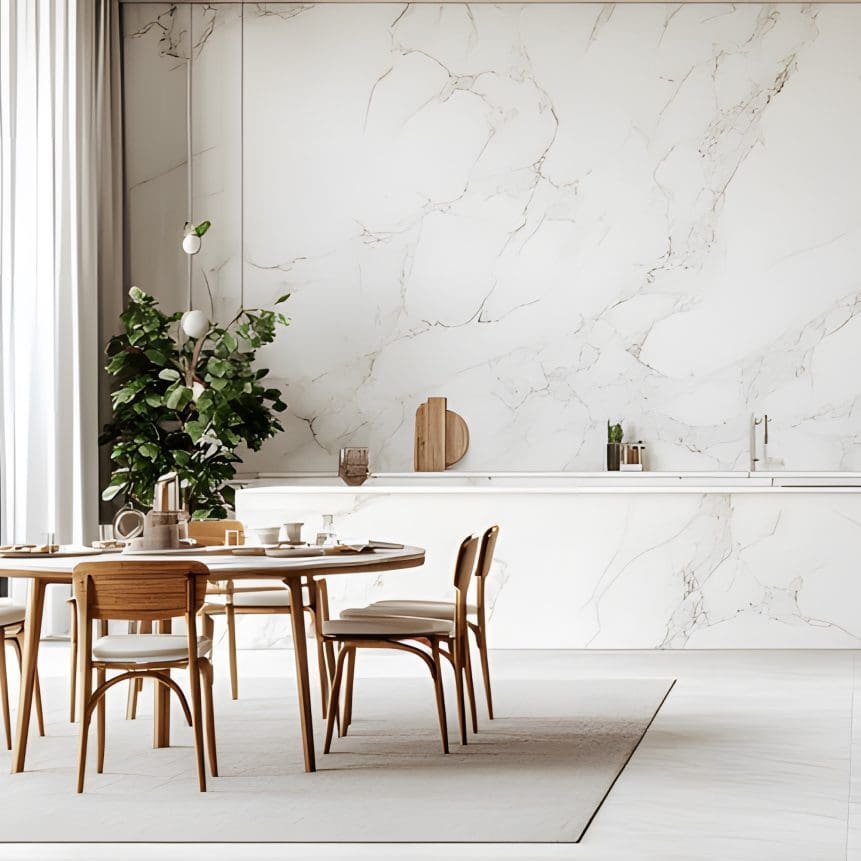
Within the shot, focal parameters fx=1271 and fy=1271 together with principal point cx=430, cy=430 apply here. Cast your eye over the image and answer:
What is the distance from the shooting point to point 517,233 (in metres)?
7.70

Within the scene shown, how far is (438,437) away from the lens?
763 cm

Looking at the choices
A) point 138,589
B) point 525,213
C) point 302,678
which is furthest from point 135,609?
point 525,213

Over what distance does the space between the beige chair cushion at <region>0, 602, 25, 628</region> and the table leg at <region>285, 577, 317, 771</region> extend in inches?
40.9

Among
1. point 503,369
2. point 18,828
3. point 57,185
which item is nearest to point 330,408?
point 503,369

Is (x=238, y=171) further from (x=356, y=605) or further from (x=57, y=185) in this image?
(x=356, y=605)

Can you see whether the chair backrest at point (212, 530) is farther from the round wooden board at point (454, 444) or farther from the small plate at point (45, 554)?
the round wooden board at point (454, 444)

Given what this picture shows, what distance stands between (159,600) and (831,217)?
17.5 feet

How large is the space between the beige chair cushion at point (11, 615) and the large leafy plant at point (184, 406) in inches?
97.8

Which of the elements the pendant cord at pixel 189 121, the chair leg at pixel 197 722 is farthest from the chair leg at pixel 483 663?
the pendant cord at pixel 189 121

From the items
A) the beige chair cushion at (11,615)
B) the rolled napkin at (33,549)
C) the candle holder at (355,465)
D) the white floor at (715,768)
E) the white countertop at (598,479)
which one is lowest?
the white floor at (715,768)

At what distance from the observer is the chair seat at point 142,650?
12.1 ft

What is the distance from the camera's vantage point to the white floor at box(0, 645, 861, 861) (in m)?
3.11

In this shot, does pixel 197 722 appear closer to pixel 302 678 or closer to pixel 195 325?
pixel 302 678

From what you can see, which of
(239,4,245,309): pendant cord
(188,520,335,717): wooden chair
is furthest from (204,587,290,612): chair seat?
(239,4,245,309): pendant cord
